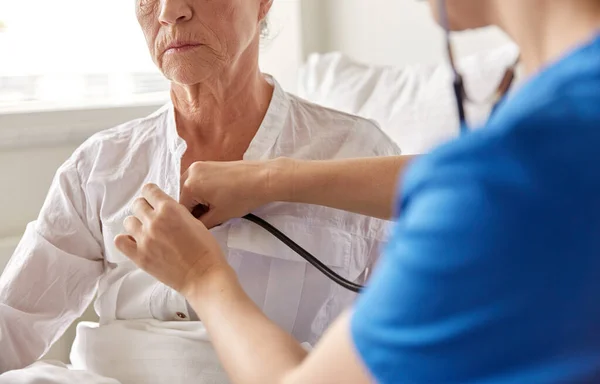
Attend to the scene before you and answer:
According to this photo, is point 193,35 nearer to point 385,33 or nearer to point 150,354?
point 150,354

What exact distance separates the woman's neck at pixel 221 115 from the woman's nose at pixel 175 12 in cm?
12

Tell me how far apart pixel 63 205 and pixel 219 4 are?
1.36 ft

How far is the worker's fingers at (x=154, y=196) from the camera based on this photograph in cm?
99

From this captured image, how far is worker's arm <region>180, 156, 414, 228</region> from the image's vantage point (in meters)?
1.14

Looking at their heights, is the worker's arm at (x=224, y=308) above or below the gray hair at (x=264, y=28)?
below

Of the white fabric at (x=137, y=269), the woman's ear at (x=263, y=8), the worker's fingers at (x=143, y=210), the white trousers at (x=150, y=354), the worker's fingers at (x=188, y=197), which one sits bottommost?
the white trousers at (x=150, y=354)

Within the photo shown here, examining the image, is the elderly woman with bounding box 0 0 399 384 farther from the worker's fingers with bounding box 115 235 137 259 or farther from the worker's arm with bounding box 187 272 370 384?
the worker's arm with bounding box 187 272 370 384

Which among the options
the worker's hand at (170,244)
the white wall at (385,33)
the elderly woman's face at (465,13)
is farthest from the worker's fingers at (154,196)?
the white wall at (385,33)

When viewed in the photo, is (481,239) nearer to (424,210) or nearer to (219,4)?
(424,210)

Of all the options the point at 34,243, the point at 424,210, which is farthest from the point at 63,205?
the point at 424,210

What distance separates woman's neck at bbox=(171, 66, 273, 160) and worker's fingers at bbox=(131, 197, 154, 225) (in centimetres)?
32

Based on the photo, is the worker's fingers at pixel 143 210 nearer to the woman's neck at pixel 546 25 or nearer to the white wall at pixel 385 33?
the woman's neck at pixel 546 25

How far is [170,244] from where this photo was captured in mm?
947

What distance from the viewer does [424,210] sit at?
0.53 m
